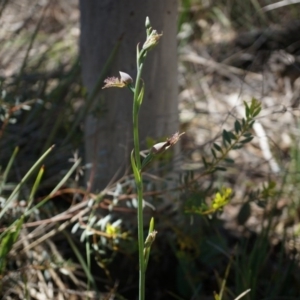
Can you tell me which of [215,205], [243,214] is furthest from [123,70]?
[243,214]

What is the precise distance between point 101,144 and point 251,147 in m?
1.14

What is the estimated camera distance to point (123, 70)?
6.41ft

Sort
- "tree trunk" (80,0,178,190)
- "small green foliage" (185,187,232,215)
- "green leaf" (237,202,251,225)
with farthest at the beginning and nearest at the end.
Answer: "green leaf" (237,202,251,225) < "tree trunk" (80,0,178,190) < "small green foliage" (185,187,232,215)

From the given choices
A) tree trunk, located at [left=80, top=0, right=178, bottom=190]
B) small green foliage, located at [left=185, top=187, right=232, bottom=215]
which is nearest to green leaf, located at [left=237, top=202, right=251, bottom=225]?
tree trunk, located at [left=80, top=0, right=178, bottom=190]

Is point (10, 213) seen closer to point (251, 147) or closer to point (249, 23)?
point (251, 147)

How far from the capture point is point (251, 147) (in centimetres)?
307

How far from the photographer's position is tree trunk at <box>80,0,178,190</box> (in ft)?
6.25

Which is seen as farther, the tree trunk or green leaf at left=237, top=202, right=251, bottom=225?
green leaf at left=237, top=202, right=251, bottom=225

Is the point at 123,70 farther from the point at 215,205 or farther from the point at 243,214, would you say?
the point at 243,214

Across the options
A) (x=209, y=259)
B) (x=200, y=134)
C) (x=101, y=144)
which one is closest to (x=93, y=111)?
(x=101, y=144)

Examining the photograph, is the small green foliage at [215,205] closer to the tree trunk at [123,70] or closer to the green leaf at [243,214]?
the tree trunk at [123,70]

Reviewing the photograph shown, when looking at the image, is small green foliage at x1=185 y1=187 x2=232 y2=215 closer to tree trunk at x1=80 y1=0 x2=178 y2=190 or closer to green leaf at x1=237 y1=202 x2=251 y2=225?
tree trunk at x1=80 y1=0 x2=178 y2=190

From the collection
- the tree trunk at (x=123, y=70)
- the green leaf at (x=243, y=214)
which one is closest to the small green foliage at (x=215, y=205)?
the tree trunk at (x=123, y=70)

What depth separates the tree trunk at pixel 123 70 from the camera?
1.90m
